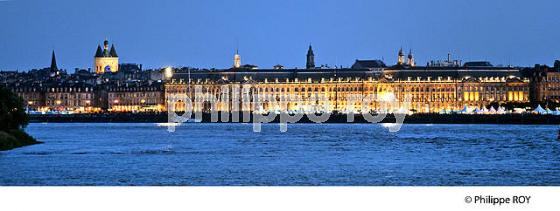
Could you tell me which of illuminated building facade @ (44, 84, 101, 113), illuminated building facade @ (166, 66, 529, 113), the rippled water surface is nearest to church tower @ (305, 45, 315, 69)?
illuminated building facade @ (166, 66, 529, 113)

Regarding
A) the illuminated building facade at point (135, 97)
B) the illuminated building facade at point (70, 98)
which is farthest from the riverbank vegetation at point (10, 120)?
the illuminated building facade at point (70, 98)

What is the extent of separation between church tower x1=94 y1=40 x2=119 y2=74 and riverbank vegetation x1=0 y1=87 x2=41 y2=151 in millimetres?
115514

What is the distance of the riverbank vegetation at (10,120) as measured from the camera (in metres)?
37.8

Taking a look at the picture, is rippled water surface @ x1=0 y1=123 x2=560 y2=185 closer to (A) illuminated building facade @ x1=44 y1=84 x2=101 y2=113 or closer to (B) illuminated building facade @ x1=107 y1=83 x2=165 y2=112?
(B) illuminated building facade @ x1=107 y1=83 x2=165 y2=112

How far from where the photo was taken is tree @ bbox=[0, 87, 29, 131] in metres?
37.8

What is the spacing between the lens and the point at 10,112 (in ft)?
127

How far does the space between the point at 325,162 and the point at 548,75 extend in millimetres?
71823

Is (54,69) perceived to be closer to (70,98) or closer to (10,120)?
(70,98)
